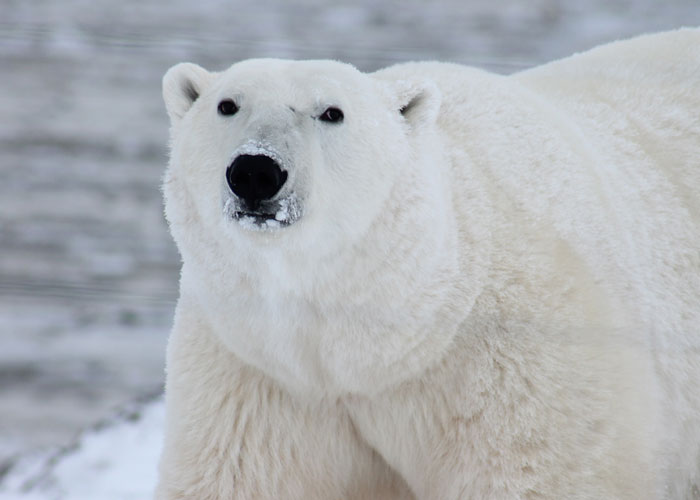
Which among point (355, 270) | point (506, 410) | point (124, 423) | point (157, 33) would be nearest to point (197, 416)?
point (355, 270)

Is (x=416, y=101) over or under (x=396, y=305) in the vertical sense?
over

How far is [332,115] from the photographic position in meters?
2.01

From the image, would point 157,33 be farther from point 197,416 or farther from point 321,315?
point 197,416

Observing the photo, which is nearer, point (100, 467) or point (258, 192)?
point (258, 192)

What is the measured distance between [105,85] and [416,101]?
0.70 meters

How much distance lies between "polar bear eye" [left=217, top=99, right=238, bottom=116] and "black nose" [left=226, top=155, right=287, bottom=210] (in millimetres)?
297

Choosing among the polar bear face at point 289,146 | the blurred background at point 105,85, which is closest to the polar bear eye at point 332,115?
the polar bear face at point 289,146

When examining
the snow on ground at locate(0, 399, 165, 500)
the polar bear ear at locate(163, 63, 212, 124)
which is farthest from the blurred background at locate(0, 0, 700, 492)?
the snow on ground at locate(0, 399, 165, 500)

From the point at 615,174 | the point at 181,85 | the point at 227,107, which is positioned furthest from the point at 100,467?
the point at 615,174

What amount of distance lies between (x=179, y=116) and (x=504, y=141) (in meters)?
0.81

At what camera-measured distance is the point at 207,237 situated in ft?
6.58

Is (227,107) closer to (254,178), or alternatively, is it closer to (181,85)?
(181,85)

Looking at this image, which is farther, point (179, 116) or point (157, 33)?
point (179, 116)

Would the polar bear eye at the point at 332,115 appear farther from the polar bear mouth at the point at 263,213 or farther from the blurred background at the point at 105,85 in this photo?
the polar bear mouth at the point at 263,213
